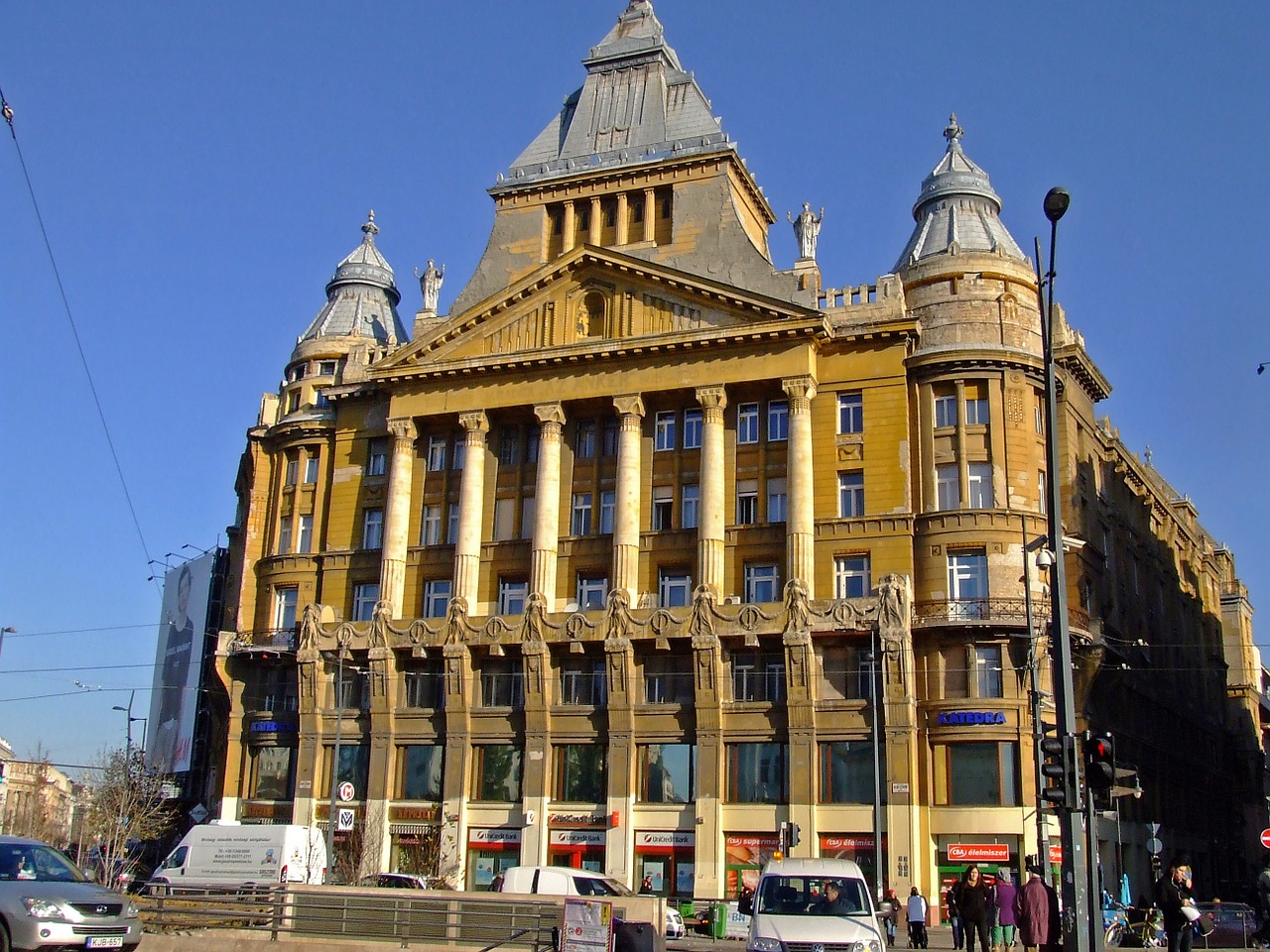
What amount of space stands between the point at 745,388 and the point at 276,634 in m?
25.0

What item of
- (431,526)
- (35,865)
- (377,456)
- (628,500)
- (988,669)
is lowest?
(35,865)

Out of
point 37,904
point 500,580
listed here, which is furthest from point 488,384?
point 37,904

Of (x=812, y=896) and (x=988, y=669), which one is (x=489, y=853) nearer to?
(x=988, y=669)

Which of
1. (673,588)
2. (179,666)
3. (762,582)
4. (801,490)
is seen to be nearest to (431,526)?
(673,588)

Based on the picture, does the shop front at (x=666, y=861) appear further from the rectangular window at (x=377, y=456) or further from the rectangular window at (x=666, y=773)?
the rectangular window at (x=377, y=456)

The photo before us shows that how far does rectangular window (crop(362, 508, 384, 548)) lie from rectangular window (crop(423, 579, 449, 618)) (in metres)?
3.69

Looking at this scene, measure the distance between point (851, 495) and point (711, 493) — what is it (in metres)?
5.78

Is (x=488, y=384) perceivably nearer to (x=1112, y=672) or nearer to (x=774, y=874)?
(x=1112, y=672)

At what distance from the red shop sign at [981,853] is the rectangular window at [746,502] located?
1545cm

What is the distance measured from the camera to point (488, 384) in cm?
6134

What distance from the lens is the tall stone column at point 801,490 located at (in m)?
53.5

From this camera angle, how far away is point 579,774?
54938mm

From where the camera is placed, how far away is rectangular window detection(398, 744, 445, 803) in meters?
57.2

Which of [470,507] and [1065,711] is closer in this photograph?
[1065,711]
